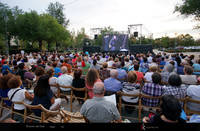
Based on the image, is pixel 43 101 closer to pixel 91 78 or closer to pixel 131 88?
pixel 91 78

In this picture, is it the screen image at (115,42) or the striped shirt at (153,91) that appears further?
the screen image at (115,42)

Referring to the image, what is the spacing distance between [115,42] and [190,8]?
39.7ft

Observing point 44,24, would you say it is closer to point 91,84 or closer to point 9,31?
point 9,31

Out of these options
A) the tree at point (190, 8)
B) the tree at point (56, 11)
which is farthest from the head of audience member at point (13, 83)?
the tree at point (56, 11)

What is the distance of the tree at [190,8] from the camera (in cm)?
1075

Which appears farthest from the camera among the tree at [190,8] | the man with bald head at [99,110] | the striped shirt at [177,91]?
the tree at [190,8]

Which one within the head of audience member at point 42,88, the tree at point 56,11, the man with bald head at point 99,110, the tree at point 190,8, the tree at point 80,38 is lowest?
the man with bald head at point 99,110

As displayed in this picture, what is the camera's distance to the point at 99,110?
1.91m

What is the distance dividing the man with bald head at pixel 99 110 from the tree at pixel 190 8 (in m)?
12.6

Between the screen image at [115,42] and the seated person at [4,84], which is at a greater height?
the screen image at [115,42]

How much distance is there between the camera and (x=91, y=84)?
3.45 m

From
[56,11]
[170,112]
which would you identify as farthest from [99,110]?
[56,11]

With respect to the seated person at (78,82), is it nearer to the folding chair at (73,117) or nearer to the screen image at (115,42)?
the folding chair at (73,117)

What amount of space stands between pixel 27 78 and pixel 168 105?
483 cm
